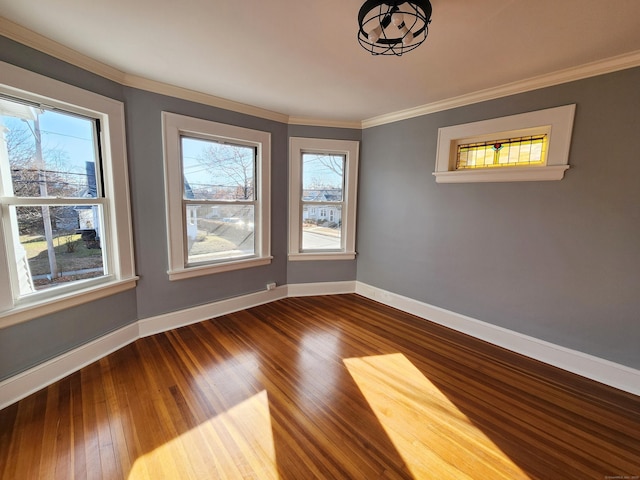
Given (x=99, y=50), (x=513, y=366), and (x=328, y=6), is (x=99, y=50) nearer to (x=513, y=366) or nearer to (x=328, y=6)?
(x=328, y=6)

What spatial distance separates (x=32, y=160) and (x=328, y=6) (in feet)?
7.48

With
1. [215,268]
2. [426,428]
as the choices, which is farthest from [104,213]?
[426,428]

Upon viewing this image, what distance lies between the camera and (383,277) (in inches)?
148

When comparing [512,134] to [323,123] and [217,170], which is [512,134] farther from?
[217,170]

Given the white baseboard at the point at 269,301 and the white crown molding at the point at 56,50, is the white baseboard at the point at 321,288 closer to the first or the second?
the white baseboard at the point at 269,301

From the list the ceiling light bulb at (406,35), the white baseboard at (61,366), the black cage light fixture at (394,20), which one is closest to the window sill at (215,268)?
the white baseboard at (61,366)

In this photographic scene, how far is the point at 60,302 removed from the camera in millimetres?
2051

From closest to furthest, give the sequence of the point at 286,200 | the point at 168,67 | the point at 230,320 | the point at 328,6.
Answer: the point at 328,6 → the point at 168,67 → the point at 230,320 → the point at 286,200

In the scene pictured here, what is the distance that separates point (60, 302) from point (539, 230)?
4.01 m

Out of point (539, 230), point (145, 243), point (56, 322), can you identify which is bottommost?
point (56, 322)

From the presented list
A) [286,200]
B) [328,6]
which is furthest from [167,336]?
[328,6]

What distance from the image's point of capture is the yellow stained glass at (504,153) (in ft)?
8.06

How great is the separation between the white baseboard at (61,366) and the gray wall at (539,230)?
3.12 metres

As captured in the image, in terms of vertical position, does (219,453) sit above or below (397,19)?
below
